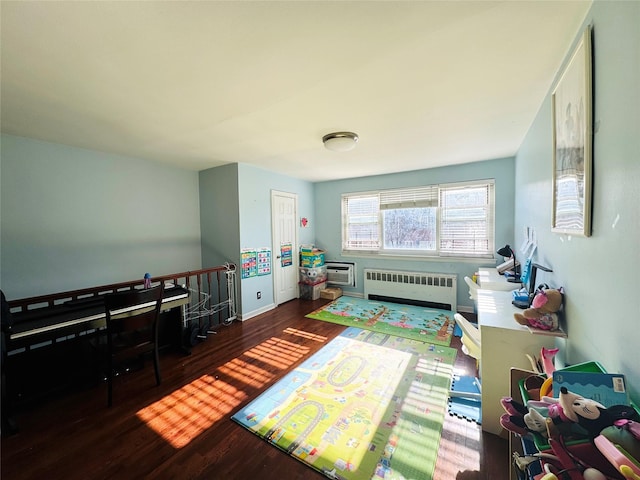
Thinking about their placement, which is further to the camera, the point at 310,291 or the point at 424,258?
the point at 310,291

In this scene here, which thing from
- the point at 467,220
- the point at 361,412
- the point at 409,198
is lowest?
the point at 361,412

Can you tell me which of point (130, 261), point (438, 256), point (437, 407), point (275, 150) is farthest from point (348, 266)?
point (130, 261)

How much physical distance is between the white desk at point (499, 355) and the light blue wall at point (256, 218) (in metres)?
3.21

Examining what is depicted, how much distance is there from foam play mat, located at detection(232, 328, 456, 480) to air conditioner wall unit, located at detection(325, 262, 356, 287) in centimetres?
224

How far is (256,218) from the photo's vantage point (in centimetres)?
408

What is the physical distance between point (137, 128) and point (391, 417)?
3517mm

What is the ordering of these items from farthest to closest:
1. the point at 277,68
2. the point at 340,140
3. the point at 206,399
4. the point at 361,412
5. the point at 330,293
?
the point at 330,293
the point at 340,140
the point at 206,399
the point at 361,412
the point at 277,68

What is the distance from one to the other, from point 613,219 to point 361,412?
6.36 feet

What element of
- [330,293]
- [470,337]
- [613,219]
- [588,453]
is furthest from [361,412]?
[330,293]

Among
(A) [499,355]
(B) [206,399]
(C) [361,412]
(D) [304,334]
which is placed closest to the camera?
(A) [499,355]

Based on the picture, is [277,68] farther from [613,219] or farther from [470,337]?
[470,337]

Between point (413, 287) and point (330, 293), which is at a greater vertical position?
point (413, 287)

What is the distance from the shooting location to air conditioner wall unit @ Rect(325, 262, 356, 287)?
5051mm

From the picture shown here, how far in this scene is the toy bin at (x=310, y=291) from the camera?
4.93 m
